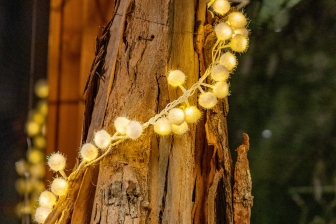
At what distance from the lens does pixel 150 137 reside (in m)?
0.74

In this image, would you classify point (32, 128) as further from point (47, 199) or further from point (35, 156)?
point (47, 199)

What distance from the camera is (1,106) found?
3.31ft

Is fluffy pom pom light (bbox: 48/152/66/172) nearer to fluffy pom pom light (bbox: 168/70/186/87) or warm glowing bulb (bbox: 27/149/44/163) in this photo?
fluffy pom pom light (bbox: 168/70/186/87)

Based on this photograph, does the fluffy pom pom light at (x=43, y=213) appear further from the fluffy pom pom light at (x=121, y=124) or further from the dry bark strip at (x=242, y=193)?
the dry bark strip at (x=242, y=193)

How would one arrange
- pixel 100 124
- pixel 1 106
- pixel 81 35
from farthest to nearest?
pixel 81 35
pixel 1 106
pixel 100 124

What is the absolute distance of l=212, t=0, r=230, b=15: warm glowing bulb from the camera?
0.77 metres

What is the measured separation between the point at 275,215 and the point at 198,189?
0.41 m

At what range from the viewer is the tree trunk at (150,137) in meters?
0.70

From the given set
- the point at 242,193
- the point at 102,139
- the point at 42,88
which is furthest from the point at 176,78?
the point at 42,88

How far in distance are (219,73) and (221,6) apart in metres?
0.14

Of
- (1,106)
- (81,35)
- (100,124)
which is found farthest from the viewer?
(81,35)

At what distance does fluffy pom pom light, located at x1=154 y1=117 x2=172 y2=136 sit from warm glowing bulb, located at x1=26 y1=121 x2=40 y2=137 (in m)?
0.48

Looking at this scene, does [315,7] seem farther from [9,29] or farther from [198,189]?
[9,29]

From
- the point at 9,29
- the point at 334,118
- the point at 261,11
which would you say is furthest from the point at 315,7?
the point at 9,29
